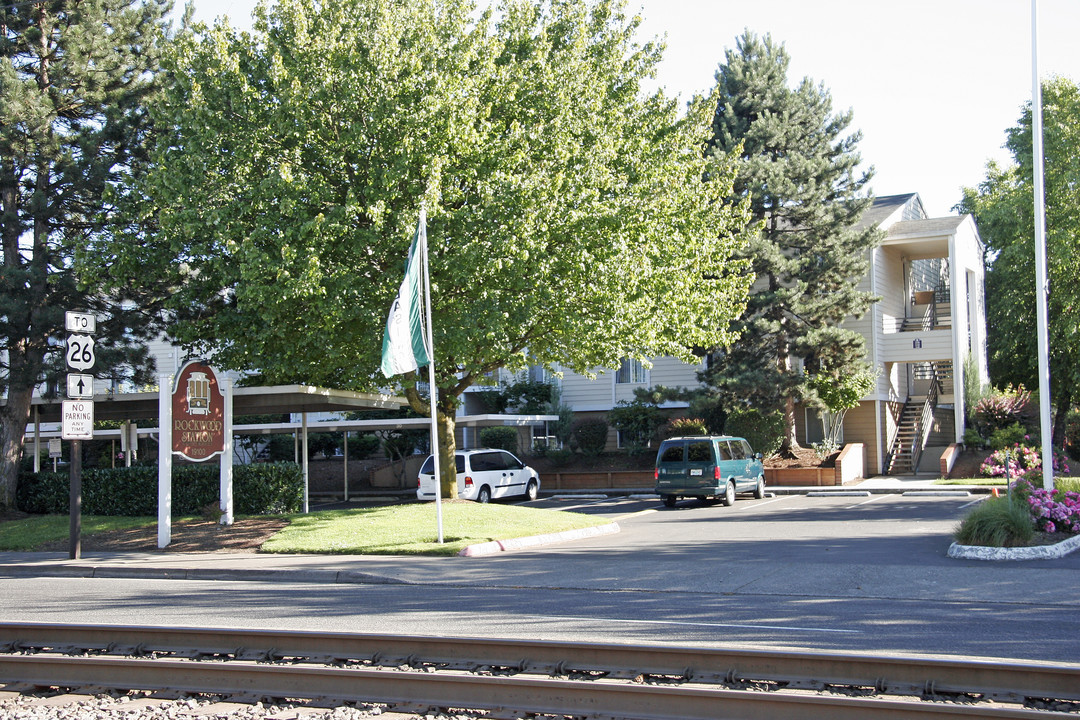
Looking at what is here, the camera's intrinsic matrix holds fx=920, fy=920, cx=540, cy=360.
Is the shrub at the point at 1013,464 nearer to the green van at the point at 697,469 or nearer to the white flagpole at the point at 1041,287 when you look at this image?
the white flagpole at the point at 1041,287

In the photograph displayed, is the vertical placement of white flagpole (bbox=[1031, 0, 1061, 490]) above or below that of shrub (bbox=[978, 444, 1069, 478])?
above

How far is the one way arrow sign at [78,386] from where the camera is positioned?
16000 mm

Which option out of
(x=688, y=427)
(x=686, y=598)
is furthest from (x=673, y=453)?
(x=686, y=598)

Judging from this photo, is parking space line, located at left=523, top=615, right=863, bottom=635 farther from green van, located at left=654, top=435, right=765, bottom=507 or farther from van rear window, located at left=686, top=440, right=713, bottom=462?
van rear window, located at left=686, top=440, right=713, bottom=462

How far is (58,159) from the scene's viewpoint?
71.8 ft

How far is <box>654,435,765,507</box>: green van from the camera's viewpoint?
2355cm

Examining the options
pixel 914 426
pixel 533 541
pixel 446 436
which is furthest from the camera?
pixel 914 426

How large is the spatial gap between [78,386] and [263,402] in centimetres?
436

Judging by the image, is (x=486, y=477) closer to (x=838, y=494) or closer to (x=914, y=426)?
(x=838, y=494)

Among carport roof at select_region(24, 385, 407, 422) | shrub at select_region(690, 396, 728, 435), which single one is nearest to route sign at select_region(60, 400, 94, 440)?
carport roof at select_region(24, 385, 407, 422)

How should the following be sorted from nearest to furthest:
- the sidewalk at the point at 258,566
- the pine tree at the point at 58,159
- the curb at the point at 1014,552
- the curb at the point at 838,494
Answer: the curb at the point at 1014,552 → the sidewalk at the point at 258,566 → the pine tree at the point at 58,159 → the curb at the point at 838,494

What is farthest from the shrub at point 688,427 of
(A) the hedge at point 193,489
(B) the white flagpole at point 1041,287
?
(B) the white flagpole at point 1041,287

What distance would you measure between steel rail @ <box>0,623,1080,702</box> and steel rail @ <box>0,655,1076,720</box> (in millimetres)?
389

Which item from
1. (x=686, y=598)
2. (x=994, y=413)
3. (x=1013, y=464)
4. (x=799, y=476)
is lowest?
(x=799, y=476)
